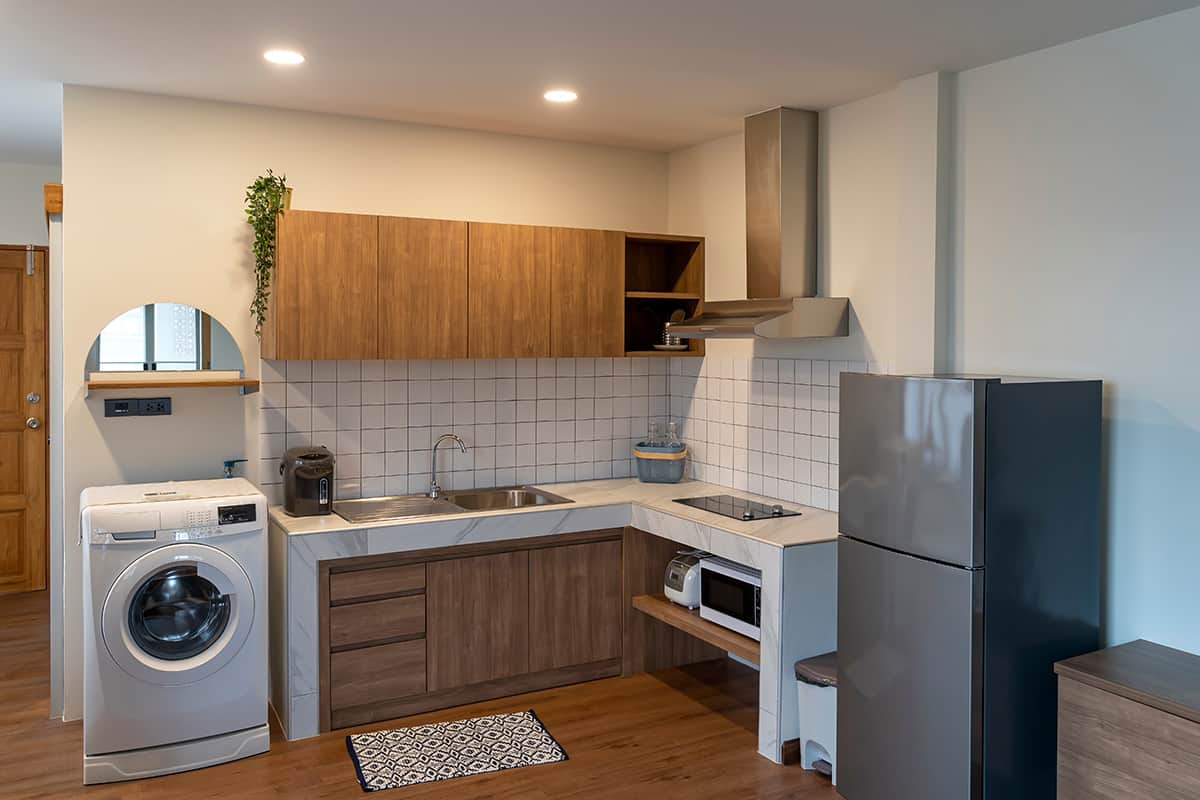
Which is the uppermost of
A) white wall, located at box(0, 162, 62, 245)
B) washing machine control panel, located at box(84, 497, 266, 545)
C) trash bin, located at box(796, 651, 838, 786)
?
white wall, located at box(0, 162, 62, 245)

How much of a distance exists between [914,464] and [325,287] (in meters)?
2.53

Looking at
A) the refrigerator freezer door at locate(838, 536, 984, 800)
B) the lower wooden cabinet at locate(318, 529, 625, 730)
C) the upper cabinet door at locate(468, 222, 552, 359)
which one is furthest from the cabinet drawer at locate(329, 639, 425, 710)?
the refrigerator freezer door at locate(838, 536, 984, 800)

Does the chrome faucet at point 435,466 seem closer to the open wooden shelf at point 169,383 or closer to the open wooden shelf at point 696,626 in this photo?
the open wooden shelf at point 169,383

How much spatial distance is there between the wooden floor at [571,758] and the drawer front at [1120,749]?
90 cm

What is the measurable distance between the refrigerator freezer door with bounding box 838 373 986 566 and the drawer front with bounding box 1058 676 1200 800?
0.51 metres

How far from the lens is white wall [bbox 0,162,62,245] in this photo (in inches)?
232

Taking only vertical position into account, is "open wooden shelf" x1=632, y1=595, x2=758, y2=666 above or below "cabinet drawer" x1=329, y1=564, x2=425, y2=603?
below

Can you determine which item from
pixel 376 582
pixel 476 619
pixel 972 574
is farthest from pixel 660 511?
pixel 972 574

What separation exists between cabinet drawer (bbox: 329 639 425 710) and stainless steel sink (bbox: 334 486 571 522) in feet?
1.84

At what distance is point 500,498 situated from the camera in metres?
4.86

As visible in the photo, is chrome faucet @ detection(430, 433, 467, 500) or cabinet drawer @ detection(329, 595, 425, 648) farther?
chrome faucet @ detection(430, 433, 467, 500)

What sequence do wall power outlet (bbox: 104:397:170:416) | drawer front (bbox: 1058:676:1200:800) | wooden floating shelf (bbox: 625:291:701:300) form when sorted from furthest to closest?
wooden floating shelf (bbox: 625:291:701:300)
wall power outlet (bbox: 104:397:170:416)
drawer front (bbox: 1058:676:1200:800)

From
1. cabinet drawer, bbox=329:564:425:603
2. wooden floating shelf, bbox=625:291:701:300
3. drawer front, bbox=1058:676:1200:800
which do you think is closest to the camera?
drawer front, bbox=1058:676:1200:800

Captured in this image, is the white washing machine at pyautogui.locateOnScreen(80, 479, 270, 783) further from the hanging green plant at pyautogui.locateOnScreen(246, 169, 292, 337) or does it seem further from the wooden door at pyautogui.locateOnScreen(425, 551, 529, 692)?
the hanging green plant at pyautogui.locateOnScreen(246, 169, 292, 337)
